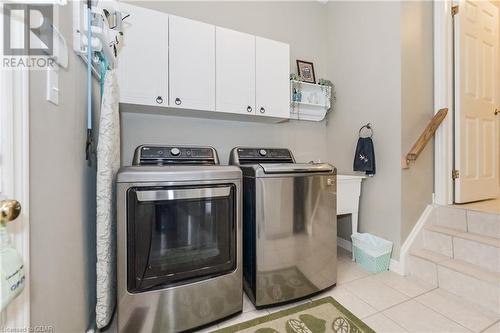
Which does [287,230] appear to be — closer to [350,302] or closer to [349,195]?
[350,302]

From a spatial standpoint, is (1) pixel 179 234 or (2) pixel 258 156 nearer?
(1) pixel 179 234

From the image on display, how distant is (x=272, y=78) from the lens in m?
2.07

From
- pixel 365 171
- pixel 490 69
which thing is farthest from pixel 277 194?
pixel 490 69

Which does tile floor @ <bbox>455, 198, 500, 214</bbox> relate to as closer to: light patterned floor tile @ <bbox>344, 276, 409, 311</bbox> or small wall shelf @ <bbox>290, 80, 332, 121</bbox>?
light patterned floor tile @ <bbox>344, 276, 409, 311</bbox>

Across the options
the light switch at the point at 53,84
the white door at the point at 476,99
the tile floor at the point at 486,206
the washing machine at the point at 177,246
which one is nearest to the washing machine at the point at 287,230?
the washing machine at the point at 177,246

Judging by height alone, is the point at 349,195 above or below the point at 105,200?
below

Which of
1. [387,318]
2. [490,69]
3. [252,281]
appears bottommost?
[387,318]

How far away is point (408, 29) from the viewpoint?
1.96m

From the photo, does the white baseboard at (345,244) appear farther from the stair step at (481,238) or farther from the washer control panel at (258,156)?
the washer control panel at (258,156)

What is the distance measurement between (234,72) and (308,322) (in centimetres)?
185

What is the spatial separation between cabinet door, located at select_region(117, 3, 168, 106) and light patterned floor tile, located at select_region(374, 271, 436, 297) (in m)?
2.17

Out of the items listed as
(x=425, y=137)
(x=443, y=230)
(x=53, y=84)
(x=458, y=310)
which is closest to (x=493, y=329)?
(x=458, y=310)

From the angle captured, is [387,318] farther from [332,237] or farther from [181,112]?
[181,112]

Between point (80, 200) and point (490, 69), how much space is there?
12.1 feet
